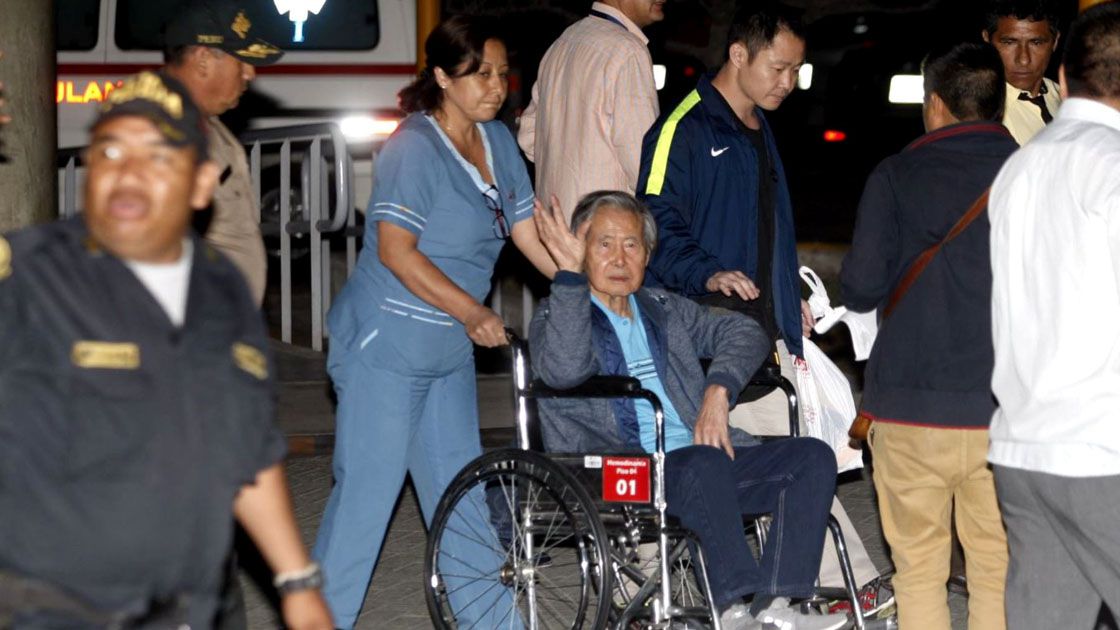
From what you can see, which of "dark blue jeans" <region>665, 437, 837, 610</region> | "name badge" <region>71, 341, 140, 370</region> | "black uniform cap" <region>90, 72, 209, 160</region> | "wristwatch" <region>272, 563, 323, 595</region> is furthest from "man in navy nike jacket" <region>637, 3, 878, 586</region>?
"name badge" <region>71, 341, 140, 370</region>

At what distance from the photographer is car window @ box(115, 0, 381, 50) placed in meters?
11.7

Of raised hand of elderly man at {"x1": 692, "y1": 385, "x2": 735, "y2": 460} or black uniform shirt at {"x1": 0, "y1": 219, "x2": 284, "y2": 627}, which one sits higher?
black uniform shirt at {"x1": 0, "y1": 219, "x2": 284, "y2": 627}

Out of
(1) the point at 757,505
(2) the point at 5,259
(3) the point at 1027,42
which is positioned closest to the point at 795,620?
(1) the point at 757,505

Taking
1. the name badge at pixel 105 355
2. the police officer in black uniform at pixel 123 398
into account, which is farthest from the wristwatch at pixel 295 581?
the name badge at pixel 105 355

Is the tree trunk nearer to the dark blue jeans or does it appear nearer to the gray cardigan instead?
the gray cardigan

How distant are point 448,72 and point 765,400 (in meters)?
1.61

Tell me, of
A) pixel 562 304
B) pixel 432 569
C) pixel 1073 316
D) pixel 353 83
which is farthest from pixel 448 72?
pixel 353 83

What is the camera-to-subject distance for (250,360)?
306cm

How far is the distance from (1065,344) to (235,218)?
7.25ft

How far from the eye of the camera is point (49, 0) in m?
5.82

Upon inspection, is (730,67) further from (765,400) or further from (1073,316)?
(1073,316)

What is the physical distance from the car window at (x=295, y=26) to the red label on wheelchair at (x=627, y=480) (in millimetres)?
7354

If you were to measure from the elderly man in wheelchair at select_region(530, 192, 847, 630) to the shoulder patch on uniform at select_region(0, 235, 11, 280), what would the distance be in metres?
2.24

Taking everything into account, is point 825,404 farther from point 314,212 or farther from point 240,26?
point 314,212
